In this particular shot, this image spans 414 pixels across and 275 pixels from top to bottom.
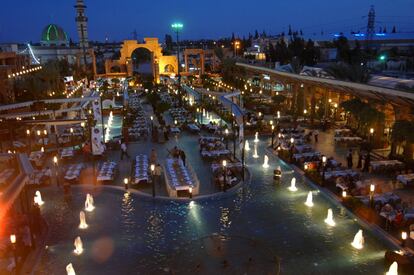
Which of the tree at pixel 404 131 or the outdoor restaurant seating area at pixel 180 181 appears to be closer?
the outdoor restaurant seating area at pixel 180 181

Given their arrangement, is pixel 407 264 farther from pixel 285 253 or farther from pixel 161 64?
pixel 161 64

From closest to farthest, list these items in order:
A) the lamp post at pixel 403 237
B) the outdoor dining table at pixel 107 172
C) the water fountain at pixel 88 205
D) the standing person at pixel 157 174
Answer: the lamp post at pixel 403 237
the water fountain at pixel 88 205
the outdoor dining table at pixel 107 172
the standing person at pixel 157 174

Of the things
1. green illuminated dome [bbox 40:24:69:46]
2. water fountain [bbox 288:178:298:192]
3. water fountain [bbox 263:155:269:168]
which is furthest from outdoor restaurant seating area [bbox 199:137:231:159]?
green illuminated dome [bbox 40:24:69:46]

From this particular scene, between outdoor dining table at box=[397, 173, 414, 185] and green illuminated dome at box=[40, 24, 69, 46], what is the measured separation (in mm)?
109987

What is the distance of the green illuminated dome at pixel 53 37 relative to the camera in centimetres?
11119

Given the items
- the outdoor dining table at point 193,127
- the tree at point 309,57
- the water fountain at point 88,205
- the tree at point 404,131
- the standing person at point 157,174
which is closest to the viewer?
the water fountain at point 88,205

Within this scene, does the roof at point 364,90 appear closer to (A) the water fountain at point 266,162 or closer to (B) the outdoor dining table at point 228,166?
(A) the water fountain at point 266,162

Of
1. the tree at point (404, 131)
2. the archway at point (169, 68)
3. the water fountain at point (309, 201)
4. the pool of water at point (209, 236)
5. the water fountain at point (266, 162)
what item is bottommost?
the pool of water at point (209, 236)

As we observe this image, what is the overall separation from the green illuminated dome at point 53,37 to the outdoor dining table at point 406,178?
109987mm

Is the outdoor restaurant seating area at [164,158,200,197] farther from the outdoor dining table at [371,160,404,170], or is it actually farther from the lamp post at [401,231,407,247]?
the outdoor dining table at [371,160,404,170]

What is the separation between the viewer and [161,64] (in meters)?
91.7

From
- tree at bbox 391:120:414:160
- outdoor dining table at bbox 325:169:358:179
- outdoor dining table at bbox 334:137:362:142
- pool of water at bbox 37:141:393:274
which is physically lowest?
pool of water at bbox 37:141:393:274

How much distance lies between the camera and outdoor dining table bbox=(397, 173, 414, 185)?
18609mm

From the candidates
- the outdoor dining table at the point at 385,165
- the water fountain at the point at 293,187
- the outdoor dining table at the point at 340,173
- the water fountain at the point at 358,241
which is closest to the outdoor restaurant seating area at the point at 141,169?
the water fountain at the point at 293,187
